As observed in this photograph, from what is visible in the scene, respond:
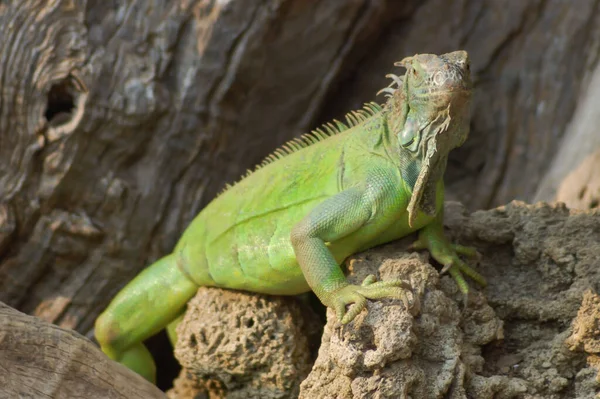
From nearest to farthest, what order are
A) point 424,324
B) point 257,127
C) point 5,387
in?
point 5,387 < point 424,324 < point 257,127

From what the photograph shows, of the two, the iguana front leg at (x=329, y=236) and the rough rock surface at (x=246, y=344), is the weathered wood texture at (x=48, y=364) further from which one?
the iguana front leg at (x=329, y=236)

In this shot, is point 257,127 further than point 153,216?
Yes

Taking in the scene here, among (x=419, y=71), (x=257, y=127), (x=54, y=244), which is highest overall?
(x=257, y=127)

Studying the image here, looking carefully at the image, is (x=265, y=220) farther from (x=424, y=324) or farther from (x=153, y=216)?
(x=153, y=216)

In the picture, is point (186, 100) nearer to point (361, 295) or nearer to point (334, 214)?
point (334, 214)

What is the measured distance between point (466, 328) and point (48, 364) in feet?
7.53

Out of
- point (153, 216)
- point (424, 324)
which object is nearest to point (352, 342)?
point (424, 324)

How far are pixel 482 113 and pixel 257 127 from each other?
2.47m

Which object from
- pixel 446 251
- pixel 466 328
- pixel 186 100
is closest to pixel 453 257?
pixel 446 251

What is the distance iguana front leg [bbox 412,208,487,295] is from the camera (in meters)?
4.53

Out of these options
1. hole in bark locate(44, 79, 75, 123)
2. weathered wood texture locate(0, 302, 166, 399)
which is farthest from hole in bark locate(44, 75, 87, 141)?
weathered wood texture locate(0, 302, 166, 399)

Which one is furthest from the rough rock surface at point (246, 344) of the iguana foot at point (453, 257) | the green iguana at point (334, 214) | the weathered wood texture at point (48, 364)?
the iguana foot at point (453, 257)

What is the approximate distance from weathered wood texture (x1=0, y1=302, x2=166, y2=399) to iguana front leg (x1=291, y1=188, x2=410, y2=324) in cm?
124

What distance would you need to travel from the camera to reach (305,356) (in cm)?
505
